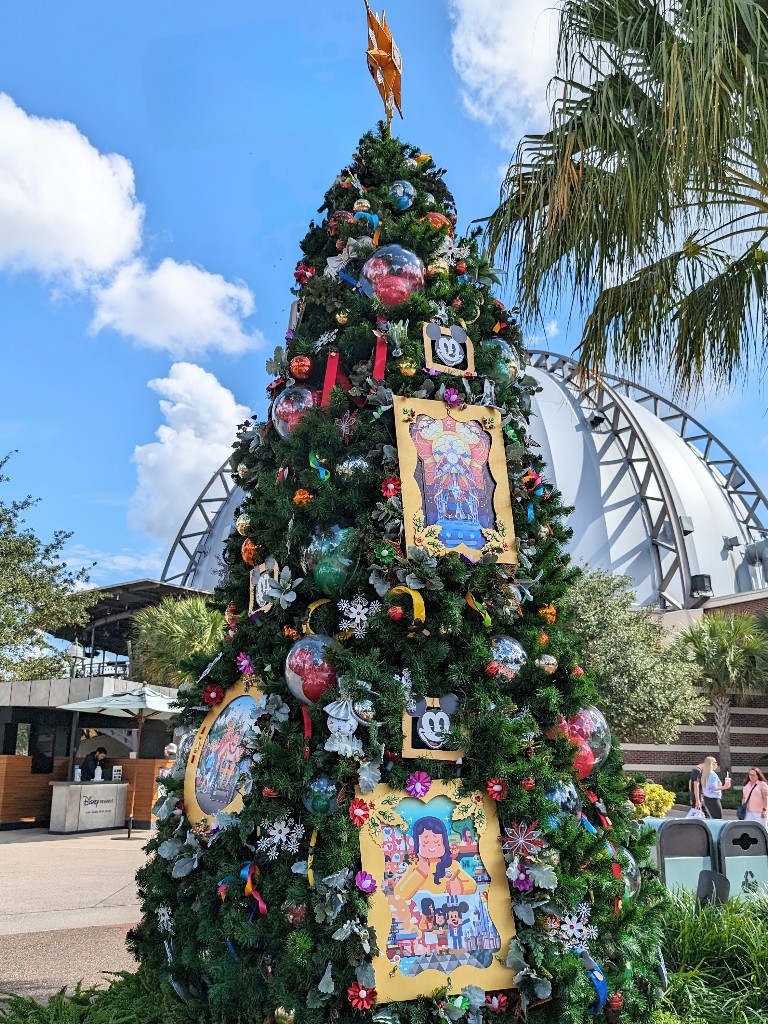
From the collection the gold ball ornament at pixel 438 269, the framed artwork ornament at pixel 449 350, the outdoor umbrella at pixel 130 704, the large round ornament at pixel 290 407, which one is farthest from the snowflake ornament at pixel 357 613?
the outdoor umbrella at pixel 130 704

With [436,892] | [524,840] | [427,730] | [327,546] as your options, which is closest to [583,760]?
[524,840]

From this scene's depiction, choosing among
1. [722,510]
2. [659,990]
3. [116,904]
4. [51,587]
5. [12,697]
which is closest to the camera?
[659,990]

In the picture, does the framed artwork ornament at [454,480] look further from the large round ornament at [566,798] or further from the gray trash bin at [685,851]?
the gray trash bin at [685,851]

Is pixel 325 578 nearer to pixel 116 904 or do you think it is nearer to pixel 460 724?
pixel 460 724

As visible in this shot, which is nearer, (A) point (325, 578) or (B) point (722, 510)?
(A) point (325, 578)

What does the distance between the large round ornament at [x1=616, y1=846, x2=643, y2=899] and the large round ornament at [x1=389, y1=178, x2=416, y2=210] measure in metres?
3.92

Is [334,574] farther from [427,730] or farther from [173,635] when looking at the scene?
[173,635]

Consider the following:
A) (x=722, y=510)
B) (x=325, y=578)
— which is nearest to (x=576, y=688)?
(x=325, y=578)

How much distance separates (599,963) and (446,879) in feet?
2.66

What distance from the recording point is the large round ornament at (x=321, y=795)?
140 inches

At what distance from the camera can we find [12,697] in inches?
666

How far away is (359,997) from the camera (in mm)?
3221

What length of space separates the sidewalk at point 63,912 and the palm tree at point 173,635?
5.56 metres

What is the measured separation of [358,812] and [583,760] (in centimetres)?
122
